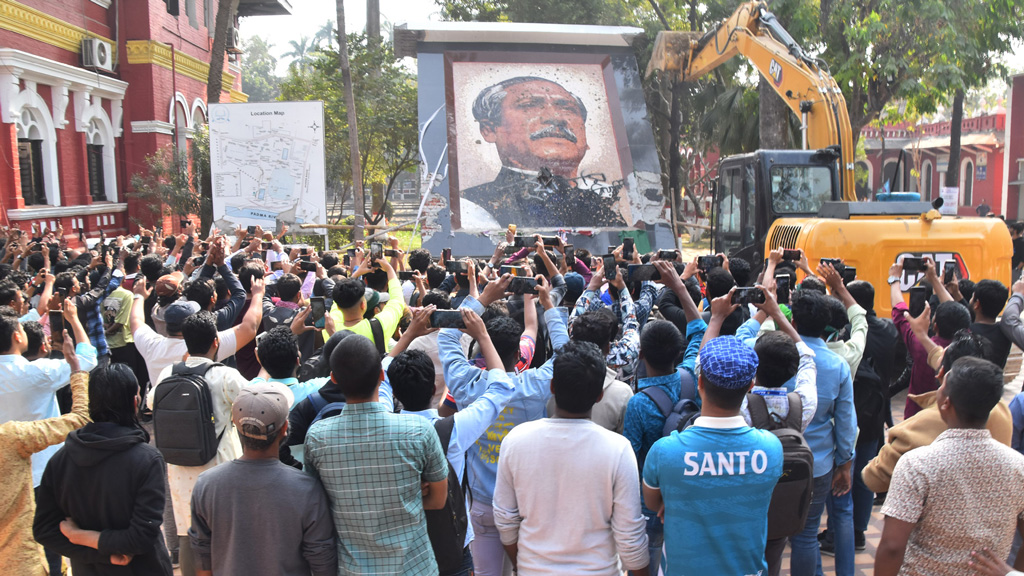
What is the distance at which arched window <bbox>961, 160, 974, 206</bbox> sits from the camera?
29672mm

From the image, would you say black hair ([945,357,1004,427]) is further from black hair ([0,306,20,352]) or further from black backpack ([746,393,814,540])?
black hair ([0,306,20,352])

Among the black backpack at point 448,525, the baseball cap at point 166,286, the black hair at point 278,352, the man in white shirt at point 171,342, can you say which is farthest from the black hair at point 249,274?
the black backpack at point 448,525

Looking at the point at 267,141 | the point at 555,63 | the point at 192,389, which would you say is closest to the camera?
the point at 192,389

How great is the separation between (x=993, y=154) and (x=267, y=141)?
2639 centimetres

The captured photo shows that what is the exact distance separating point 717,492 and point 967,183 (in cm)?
3295

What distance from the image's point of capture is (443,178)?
1491 cm

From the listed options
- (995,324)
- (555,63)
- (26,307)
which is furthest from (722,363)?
(555,63)

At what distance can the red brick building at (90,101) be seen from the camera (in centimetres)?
1407

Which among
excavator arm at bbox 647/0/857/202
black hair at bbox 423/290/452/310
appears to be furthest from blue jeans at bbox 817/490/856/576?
excavator arm at bbox 647/0/857/202

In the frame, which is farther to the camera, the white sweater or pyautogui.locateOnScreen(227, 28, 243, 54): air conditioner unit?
pyautogui.locateOnScreen(227, 28, 243, 54): air conditioner unit

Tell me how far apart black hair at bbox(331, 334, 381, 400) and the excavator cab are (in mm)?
6725

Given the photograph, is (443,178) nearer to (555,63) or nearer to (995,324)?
(555,63)

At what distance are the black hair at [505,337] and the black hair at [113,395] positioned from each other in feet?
4.50

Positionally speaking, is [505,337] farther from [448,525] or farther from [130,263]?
[130,263]
